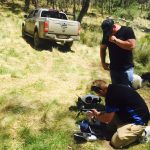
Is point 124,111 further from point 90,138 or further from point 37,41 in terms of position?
point 37,41

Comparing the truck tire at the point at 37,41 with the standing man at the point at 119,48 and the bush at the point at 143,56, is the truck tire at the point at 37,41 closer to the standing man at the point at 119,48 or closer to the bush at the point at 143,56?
the bush at the point at 143,56

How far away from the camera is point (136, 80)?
25.2 ft

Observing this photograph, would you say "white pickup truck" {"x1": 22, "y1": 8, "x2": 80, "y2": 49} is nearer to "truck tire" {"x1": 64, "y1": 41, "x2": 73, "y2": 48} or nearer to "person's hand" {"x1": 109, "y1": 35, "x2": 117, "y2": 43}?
"truck tire" {"x1": 64, "y1": 41, "x2": 73, "y2": 48}

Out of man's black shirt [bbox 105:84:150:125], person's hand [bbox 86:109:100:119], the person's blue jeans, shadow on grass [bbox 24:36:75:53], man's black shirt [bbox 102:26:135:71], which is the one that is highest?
man's black shirt [bbox 102:26:135:71]

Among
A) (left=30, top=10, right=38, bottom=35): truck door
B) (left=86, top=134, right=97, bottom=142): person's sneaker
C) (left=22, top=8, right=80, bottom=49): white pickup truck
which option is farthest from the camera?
(left=30, top=10, right=38, bottom=35): truck door

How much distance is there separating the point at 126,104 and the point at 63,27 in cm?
907

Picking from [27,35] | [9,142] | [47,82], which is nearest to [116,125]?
[9,142]

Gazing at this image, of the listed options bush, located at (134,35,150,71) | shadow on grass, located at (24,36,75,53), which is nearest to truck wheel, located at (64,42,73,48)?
shadow on grass, located at (24,36,75,53)

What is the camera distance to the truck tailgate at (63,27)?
1482 centimetres

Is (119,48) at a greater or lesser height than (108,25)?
lesser

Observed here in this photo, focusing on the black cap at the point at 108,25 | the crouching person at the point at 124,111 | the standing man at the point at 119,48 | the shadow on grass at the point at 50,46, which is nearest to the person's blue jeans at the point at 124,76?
the standing man at the point at 119,48

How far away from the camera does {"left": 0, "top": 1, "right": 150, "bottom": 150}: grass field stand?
6821 millimetres

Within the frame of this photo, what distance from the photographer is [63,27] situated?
15.1 m

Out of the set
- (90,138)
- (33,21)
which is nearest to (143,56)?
(33,21)
